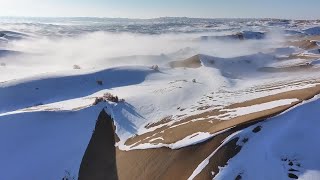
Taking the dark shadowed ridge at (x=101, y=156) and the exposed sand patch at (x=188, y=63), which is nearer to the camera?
the dark shadowed ridge at (x=101, y=156)

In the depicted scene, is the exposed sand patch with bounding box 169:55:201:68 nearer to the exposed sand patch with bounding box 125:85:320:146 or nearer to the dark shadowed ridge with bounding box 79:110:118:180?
the exposed sand patch with bounding box 125:85:320:146

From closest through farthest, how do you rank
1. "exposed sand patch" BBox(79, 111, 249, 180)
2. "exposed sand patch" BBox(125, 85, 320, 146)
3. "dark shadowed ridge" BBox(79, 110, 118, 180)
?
"exposed sand patch" BBox(79, 111, 249, 180), "dark shadowed ridge" BBox(79, 110, 118, 180), "exposed sand patch" BBox(125, 85, 320, 146)

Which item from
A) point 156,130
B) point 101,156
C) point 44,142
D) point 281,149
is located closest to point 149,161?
point 101,156

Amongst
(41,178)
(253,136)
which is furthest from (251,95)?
(41,178)

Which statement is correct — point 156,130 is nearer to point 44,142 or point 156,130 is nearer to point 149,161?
point 149,161

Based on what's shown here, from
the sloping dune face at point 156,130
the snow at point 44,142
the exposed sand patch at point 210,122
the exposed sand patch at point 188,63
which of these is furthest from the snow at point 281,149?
the exposed sand patch at point 188,63

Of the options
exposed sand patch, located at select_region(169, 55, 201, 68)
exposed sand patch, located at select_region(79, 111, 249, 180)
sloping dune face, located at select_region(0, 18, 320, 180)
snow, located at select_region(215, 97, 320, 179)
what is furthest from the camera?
exposed sand patch, located at select_region(169, 55, 201, 68)

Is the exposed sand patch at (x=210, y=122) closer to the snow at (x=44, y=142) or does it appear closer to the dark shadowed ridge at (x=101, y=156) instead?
the dark shadowed ridge at (x=101, y=156)

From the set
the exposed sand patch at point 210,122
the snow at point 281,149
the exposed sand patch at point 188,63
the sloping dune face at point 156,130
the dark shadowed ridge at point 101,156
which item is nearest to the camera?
the snow at point 281,149

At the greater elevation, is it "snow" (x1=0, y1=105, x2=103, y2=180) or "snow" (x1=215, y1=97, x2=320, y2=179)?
"snow" (x1=215, y1=97, x2=320, y2=179)

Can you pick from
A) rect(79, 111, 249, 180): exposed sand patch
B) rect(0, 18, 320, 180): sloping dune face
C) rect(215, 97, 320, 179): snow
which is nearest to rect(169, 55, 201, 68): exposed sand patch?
rect(0, 18, 320, 180): sloping dune face

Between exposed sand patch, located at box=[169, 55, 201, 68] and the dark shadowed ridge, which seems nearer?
the dark shadowed ridge
